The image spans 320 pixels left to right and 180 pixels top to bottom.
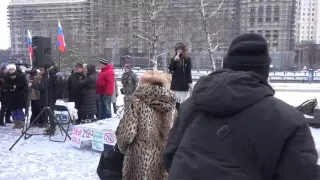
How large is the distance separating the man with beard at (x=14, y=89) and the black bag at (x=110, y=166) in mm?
6100

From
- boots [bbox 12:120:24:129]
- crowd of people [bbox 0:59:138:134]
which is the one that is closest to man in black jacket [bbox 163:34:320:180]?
crowd of people [bbox 0:59:138:134]

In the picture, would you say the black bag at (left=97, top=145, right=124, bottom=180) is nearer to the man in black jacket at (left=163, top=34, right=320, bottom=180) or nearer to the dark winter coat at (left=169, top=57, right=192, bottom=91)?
the man in black jacket at (left=163, top=34, right=320, bottom=180)

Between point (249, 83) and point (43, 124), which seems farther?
point (43, 124)

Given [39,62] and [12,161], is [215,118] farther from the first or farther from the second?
[39,62]

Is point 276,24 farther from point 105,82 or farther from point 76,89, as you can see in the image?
point 76,89

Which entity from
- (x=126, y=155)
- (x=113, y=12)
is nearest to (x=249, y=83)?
(x=126, y=155)

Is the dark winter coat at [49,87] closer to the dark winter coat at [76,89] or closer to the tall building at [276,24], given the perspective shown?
the dark winter coat at [76,89]

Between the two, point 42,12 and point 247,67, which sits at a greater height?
point 42,12

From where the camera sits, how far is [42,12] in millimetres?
65938

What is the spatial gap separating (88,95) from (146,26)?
25653 millimetres

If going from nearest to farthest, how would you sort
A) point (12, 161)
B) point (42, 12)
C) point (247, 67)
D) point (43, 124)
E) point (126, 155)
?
1. point (247, 67)
2. point (126, 155)
3. point (12, 161)
4. point (43, 124)
5. point (42, 12)

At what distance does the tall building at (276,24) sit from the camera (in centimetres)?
4870

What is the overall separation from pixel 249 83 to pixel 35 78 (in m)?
7.88

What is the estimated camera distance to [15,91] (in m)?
8.48
